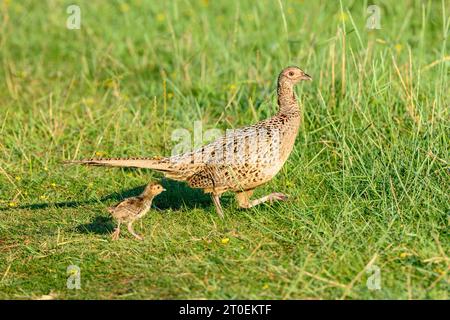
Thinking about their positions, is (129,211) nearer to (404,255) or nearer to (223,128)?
(404,255)

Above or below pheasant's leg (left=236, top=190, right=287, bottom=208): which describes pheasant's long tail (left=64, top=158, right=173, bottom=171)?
above

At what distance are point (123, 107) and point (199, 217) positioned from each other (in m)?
2.35

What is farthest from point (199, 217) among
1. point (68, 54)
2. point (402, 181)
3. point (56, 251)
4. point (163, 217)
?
point (68, 54)

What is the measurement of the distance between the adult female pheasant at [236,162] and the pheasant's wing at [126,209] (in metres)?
0.50

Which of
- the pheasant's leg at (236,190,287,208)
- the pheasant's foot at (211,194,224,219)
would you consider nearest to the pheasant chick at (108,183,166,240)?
the pheasant's foot at (211,194,224,219)

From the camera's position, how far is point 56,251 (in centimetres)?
659

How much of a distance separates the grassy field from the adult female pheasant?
24 centimetres

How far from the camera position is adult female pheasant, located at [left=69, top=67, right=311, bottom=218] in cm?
704

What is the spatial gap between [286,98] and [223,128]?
1.56 m

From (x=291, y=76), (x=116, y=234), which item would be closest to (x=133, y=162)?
(x=116, y=234)

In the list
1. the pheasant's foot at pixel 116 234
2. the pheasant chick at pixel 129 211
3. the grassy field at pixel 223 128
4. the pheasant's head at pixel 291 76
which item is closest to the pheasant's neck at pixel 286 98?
the pheasant's head at pixel 291 76

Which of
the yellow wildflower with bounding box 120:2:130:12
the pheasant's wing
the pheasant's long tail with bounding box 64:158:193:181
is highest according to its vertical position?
the yellow wildflower with bounding box 120:2:130:12

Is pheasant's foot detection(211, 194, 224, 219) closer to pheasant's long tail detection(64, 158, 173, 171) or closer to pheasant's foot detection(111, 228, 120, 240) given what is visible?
pheasant's long tail detection(64, 158, 173, 171)

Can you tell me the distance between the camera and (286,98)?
752 cm
